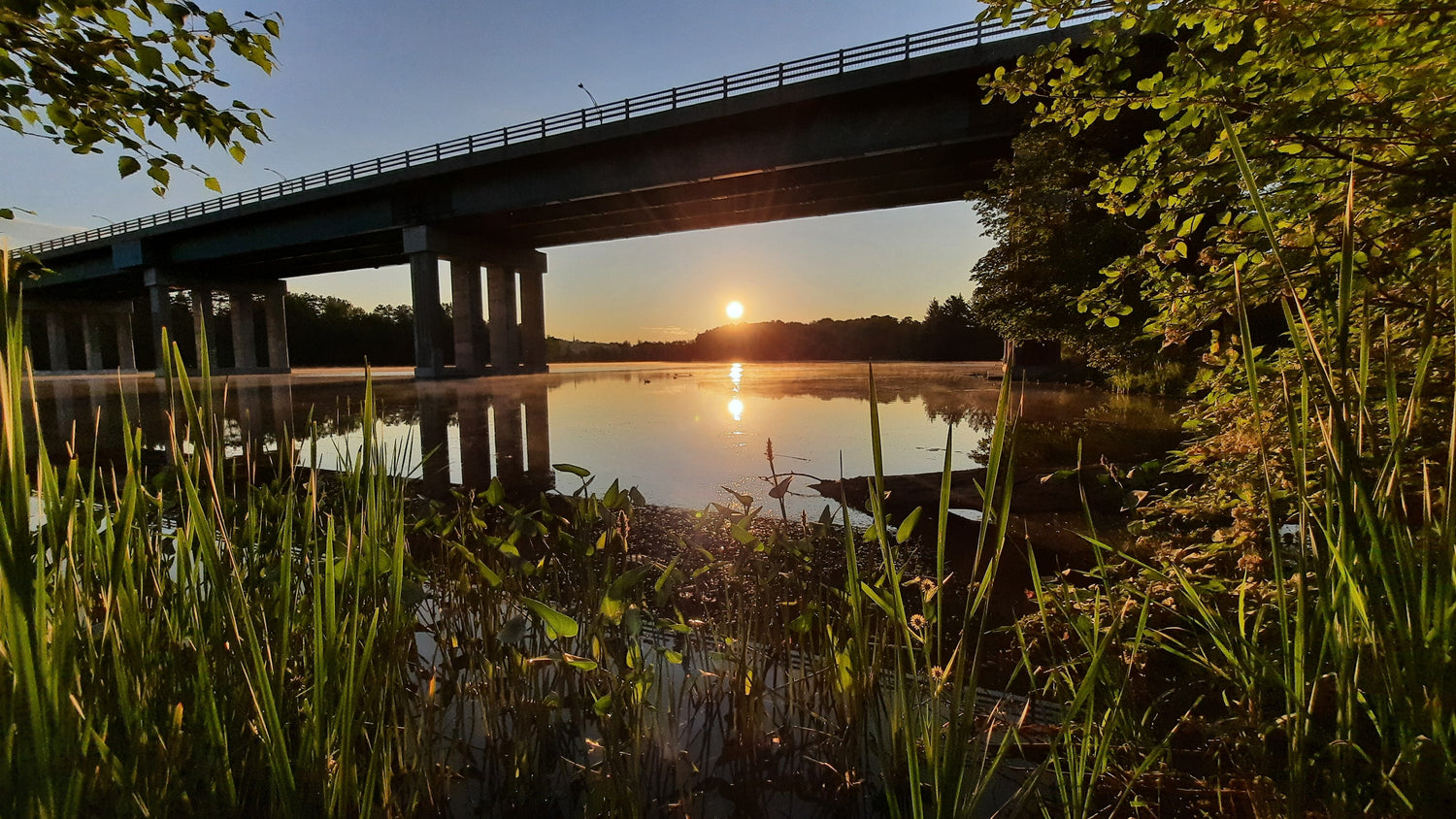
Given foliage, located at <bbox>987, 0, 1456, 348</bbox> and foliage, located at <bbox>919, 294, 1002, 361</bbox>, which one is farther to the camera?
foliage, located at <bbox>919, 294, 1002, 361</bbox>

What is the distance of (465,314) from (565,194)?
1030 centimetres

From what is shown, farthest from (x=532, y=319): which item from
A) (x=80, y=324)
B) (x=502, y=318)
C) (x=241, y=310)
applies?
(x=80, y=324)

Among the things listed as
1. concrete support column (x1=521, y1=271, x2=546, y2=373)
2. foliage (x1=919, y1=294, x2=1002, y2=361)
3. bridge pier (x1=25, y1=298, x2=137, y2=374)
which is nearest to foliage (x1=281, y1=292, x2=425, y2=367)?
bridge pier (x1=25, y1=298, x2=137, y2=374)

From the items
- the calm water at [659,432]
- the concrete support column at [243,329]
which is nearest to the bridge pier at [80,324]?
the concrete support column at [243,329]

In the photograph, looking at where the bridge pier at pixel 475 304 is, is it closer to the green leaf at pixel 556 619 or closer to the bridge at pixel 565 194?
the bridge at pixel 565 194

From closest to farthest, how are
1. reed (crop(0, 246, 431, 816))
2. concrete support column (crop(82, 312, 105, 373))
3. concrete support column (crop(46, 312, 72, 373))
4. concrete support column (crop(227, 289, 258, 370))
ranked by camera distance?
reed (crop(0, 246, 431, 816)) → concrete support column (crop(227, 289, 258, 370)) → concrete support column (crop(46, 312, 72, 373)) → concrete support column (crop(82, 312, 105, 373))

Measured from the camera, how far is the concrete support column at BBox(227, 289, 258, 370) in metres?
40.9

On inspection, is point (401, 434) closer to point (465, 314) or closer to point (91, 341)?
point (465, 314)

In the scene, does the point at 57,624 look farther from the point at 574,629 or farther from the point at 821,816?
the point at 821,816

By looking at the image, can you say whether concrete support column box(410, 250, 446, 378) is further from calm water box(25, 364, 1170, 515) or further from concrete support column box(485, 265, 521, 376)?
calm water box(25, 364, 1170, 515)

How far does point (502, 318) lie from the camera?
33.2 metres

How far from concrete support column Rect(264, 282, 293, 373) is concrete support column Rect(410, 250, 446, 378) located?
2189cm

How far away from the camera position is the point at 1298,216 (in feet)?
6.97

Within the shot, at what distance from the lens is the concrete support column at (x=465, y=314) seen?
30.6m
